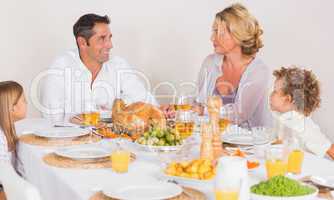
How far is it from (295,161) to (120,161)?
53 centimetres

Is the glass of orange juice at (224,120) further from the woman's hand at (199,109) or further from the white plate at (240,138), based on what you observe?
the woman's hand at (199,109)

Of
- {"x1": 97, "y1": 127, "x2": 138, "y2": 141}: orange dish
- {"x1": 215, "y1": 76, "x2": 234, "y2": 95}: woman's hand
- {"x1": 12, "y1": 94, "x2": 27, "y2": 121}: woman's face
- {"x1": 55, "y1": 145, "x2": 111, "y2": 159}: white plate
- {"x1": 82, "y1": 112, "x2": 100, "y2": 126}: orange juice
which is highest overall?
{"x1": 215, "y1": 76, "x2": 234, "y2": 95}: woman's hand

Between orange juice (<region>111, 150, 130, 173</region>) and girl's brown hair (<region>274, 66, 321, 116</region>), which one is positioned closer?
orange juice (<region>111, 150, 130, 173</region>)

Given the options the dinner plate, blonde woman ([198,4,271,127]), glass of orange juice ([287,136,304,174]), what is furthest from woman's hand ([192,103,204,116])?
the dinner plate

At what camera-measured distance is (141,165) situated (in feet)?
6.17

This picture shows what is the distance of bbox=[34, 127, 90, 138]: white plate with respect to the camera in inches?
91.9

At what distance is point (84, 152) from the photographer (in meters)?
2.03

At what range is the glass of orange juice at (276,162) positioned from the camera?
166cm

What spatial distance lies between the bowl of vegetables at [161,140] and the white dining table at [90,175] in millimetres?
44

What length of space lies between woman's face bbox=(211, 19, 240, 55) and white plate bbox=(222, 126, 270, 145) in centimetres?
85

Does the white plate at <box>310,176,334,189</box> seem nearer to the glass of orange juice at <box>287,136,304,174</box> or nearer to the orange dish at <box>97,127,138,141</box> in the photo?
the glass of orange juice at <box>287,136,304,174</box>

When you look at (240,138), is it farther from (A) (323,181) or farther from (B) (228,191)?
(B) (228,191)

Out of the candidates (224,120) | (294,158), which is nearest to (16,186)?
(294,158)

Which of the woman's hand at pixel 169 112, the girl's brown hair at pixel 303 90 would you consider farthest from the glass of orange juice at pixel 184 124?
the girl's brown hair at pixel 303 90
